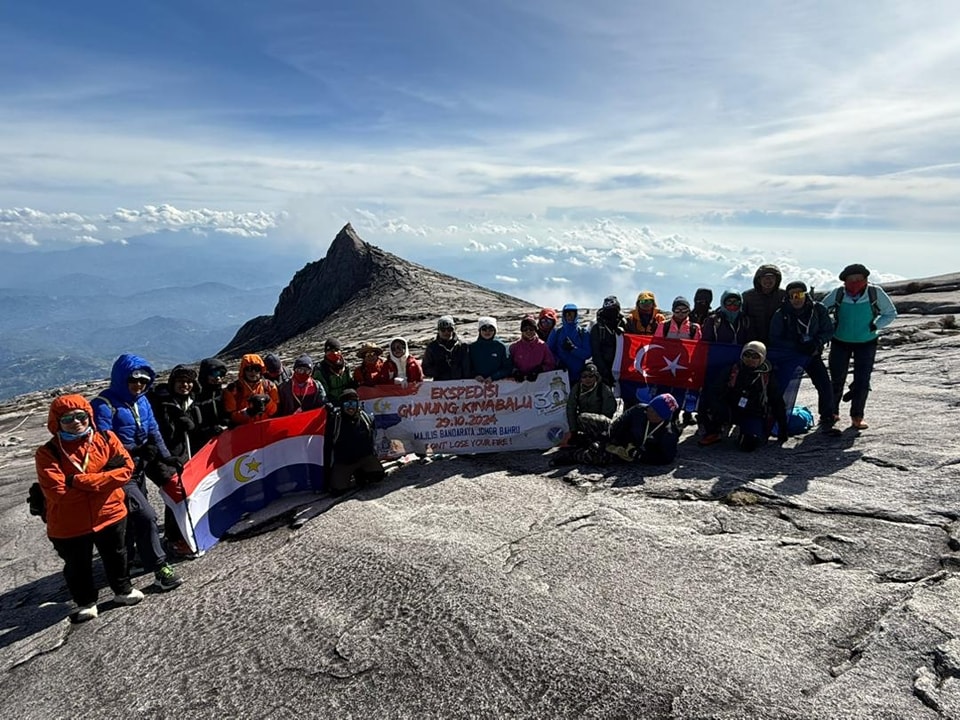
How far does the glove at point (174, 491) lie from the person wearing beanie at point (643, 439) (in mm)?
6562

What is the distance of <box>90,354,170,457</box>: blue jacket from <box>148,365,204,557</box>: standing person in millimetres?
478

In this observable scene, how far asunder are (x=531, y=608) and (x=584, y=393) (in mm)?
5319

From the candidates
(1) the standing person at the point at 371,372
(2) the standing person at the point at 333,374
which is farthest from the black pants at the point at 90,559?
(1) the standing person at the point at 371,372

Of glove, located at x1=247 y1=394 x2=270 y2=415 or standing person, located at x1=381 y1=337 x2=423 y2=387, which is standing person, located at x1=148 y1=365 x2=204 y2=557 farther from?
standing person, located at x1=381 y1=337 x2=423 y2=387

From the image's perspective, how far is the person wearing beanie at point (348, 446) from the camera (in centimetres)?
1026

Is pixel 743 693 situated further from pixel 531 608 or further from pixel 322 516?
pixel 322 516

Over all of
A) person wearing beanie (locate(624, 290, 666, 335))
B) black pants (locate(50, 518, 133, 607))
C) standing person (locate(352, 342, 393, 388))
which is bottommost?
black pants (locate(50, 518, 133, 607))

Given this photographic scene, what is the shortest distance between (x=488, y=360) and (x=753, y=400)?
5.16m

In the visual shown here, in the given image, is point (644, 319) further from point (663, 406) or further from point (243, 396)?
point (243, 396)

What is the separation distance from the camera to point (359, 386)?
1173cm

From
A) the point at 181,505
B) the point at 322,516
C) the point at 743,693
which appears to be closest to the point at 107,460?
the point at 181,505

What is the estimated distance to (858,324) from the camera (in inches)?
419

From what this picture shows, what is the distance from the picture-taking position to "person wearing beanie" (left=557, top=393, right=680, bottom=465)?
10047mm

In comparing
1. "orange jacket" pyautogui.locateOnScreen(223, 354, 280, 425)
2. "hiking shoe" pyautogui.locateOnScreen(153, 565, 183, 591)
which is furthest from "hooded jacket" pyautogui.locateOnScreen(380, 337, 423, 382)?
"hiking shoe" pyautogui.locateOnScreen(153, 565, 183, 591)
